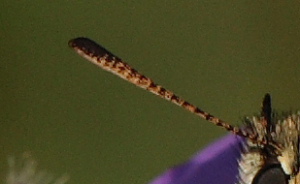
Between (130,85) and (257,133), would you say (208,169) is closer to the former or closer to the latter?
(257,133)

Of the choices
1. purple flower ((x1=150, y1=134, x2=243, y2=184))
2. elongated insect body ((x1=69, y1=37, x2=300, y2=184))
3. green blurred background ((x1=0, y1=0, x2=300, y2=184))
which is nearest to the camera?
elongated insect body ((x1=69, y1=37, x2=300, y2=184))

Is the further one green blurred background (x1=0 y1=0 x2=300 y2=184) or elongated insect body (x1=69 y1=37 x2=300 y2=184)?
green blurred background (x1=0 y1=0 x2=300 y2=184)

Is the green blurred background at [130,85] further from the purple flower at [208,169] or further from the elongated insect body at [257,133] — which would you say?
the elongated insect body at [257,133]

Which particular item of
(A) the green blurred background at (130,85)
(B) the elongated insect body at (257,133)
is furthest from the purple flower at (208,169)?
(A) the green blurred background at (130,85)

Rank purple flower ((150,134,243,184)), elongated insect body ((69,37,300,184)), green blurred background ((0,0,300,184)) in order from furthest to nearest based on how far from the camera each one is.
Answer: green blurred background ((0,0,300,184)) → purple flower ((150,134,243,184)) → elongated insect body ((69,37,300,184))

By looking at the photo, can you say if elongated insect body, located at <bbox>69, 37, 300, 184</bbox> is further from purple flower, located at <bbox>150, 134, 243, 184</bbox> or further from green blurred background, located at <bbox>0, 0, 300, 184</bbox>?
green blurred background, located at <bbox>0, 0, 300, 184</bbox>

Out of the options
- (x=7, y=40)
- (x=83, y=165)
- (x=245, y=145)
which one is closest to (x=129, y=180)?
(x=83, y=165)

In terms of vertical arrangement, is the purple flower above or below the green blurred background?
below

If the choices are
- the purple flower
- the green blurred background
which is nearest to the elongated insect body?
the purple flower
